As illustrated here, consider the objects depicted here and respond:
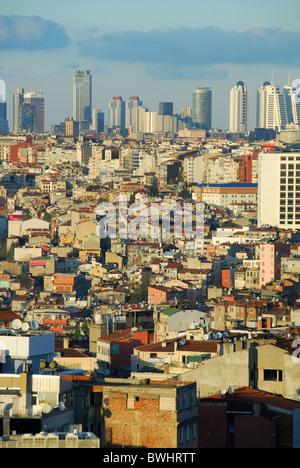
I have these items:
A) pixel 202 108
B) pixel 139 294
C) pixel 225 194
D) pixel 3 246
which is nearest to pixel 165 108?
pixel 202 108

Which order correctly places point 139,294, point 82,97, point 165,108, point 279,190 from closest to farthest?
point 139,294 → point 279,190 → point 165,108 → point 82,97

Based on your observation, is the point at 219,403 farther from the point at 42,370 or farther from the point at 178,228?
the point at 178,228

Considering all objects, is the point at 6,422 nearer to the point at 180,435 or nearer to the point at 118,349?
the point at 180,435

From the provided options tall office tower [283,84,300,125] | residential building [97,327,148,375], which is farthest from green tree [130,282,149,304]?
tall office tower [283,84,300,125]

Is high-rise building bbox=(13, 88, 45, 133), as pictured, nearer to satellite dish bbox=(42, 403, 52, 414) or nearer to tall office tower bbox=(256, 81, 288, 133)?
tall office tower bbox=(256, 81, 288, 133)

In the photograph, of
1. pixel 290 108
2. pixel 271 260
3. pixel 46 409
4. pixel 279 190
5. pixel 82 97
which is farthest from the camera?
pixel 82 97

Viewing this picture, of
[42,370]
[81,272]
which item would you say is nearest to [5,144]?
[81,272]
